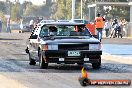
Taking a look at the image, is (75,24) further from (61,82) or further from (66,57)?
(61,82)

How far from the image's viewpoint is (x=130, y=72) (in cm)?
1424

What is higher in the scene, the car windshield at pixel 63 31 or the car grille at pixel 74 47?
the car windshield at pixel 63 31

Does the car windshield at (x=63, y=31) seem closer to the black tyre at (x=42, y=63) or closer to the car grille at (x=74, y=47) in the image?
the black tyre at (x=42, y=63)

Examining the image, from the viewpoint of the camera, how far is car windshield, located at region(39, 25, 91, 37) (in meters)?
15.7

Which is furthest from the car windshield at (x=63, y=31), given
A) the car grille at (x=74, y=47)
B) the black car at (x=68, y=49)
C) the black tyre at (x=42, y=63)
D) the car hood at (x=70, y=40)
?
the car grille at (x=74, y=47)

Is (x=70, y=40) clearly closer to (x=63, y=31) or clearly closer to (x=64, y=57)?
(x=64, y=57)

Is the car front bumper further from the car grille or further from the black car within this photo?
the car grille

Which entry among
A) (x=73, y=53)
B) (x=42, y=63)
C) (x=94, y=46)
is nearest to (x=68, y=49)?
(x=73, y=53)

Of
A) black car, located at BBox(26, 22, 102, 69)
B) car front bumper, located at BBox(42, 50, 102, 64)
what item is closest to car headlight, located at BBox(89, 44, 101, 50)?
black car, located at BBox(26, 22, 102, 69)

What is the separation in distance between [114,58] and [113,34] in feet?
86.2

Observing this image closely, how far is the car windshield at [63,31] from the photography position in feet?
51.4

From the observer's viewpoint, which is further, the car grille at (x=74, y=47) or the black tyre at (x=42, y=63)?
the black tyre at (x=42, y=63)

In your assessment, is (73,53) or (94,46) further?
(94,46)

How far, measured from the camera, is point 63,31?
51.5 feet
